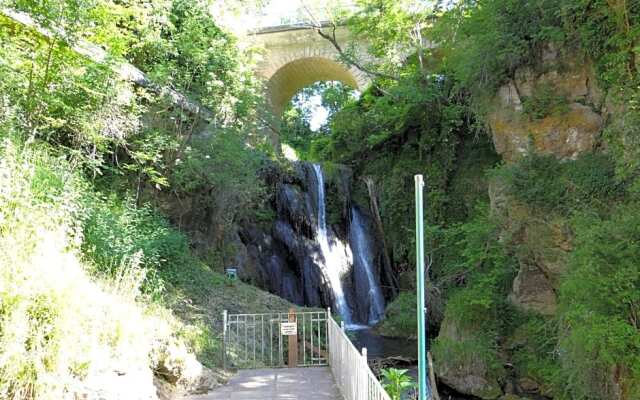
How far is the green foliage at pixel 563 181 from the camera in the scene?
10.2 meters

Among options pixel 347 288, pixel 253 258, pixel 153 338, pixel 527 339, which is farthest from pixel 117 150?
pixel 527 339

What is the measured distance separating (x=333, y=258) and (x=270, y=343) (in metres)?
8.52

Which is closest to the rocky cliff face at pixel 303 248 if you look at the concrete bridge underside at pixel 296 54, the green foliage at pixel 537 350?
the concrete bridge underside at pixel 296 54

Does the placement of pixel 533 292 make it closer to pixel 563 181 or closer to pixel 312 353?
pixel 563 181

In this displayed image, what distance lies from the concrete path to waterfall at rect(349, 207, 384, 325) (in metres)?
9.85

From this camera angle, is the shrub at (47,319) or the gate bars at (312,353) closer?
the shrub at (47,319)

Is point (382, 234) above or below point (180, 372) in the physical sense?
above

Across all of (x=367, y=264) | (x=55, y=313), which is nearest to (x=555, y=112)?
(x=367, y=264)

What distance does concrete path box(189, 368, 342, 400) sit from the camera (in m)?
6.85

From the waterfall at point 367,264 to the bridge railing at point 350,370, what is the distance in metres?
9.98

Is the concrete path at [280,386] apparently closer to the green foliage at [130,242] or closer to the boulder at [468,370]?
the green foliage at [130,242]

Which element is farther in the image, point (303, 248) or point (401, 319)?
point (303, 248)

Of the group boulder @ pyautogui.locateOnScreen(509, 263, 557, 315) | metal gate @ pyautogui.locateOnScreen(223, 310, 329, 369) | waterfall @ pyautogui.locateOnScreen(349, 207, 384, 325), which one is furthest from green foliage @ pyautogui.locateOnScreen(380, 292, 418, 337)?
metal gate @ pyautogui.locateOnScreen(223, 310, 329, 369)

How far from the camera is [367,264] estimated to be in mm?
19297
